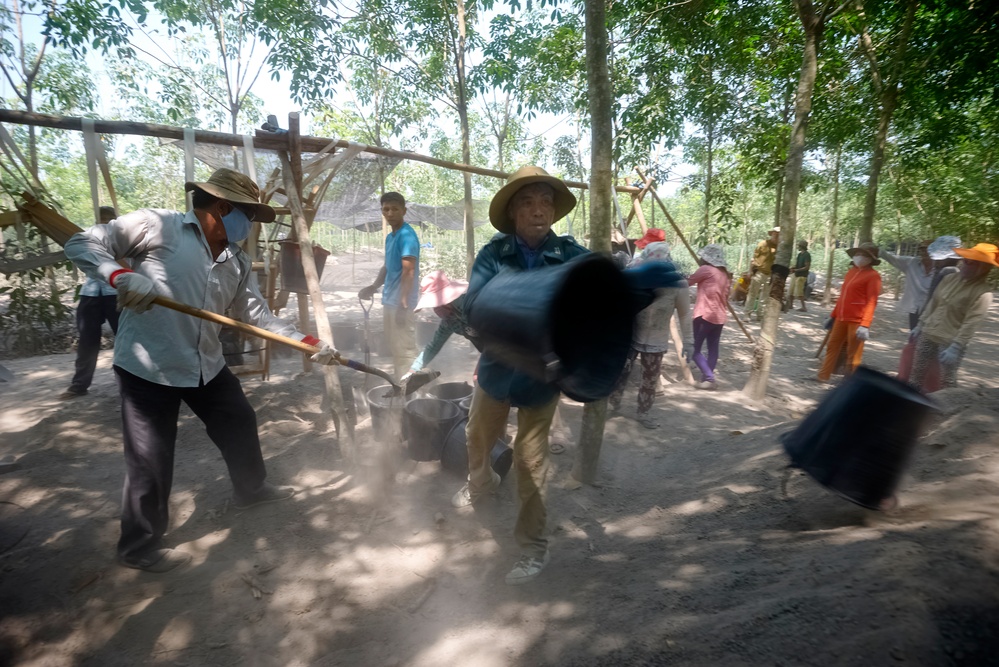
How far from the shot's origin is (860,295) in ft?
18.7

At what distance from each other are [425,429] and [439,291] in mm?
1340

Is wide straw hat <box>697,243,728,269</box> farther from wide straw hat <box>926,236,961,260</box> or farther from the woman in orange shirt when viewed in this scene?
wide straw hat <box>926,236,961,260</box>

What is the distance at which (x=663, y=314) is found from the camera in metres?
4.68

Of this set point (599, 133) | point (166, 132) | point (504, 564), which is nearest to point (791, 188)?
point (599, 133)

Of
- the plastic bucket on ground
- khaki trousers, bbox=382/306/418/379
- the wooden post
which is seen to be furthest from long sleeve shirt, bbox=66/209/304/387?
the plastic bucket on ground

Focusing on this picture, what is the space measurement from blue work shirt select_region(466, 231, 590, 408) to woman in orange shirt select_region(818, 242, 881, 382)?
4.89 m

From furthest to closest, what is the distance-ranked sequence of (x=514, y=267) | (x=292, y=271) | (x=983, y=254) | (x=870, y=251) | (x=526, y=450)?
(x=870, y=251) → (x=292, y=271) → (x=983, y=254) → (x=526, y=450) → (x=514, y=267)

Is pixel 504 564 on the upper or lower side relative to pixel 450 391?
lower

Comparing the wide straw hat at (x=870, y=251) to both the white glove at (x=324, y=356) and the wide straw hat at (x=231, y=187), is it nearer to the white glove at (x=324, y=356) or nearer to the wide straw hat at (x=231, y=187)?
the white glove at (x=324, y=356)

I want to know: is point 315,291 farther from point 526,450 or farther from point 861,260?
point 861,260

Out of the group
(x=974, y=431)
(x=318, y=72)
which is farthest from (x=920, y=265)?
(x=318, y=72)

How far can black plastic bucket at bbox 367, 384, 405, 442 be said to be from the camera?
12.3ft

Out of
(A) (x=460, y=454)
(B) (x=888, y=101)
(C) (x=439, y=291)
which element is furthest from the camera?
(B) (x=888, y=101)

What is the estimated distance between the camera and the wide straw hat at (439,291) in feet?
9.22
